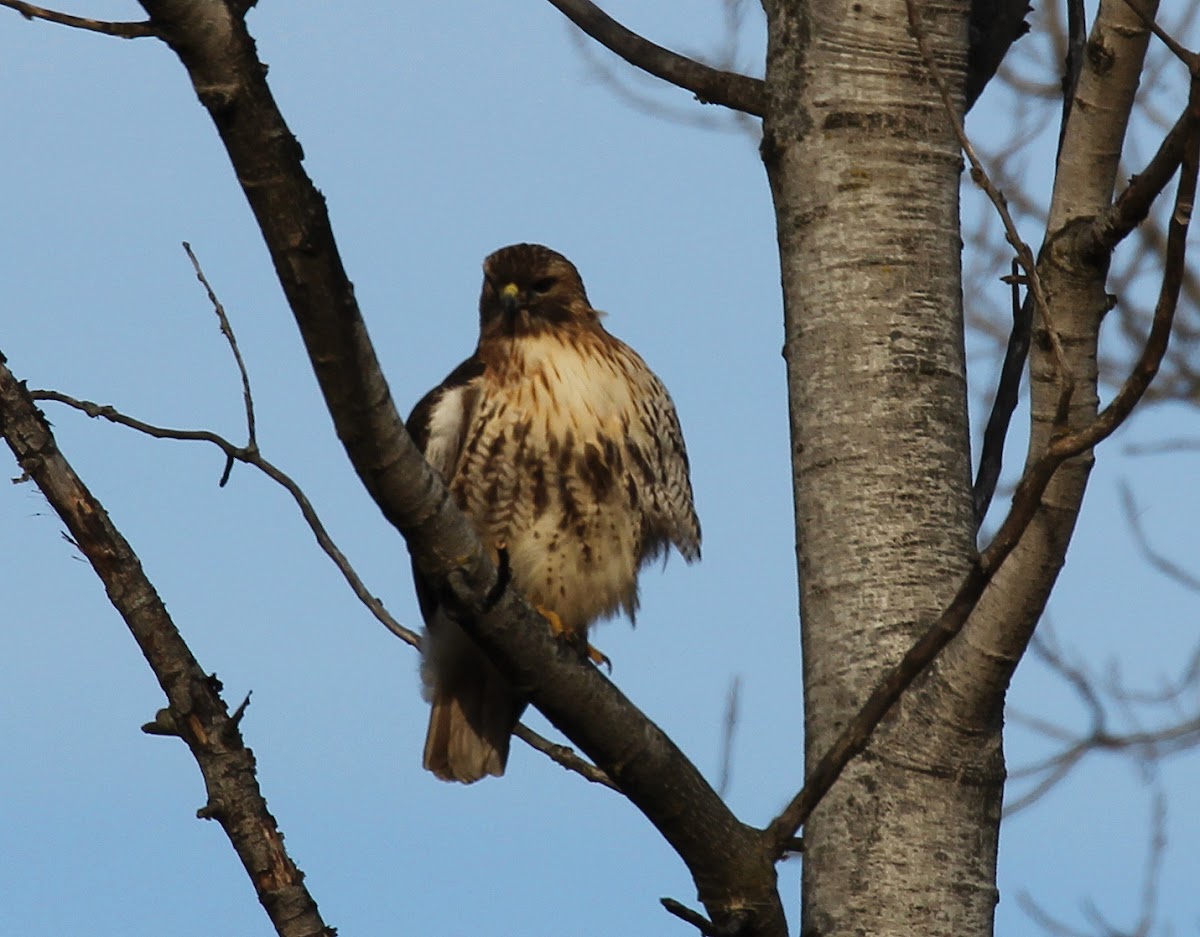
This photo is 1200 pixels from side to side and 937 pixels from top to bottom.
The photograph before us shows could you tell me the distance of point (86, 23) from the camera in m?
1.94

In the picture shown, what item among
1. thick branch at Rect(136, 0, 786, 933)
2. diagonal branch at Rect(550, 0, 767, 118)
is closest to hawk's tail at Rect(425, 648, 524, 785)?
diagonal branch at Rect(550, 0, 767, 118)

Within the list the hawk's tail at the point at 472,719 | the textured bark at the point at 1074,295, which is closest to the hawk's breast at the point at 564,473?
the hawk's tail at the point at 472,719

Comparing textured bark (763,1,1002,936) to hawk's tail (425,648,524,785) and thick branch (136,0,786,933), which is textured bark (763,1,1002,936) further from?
hawk's tail (425,648,524,785)

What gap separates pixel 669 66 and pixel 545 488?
103 cm

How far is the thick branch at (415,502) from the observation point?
6.16 ft

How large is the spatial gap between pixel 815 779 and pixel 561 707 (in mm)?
397

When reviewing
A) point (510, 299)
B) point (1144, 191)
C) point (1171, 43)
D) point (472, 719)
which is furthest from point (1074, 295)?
point (510, 299)

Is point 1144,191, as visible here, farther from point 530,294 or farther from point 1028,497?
point 530,294

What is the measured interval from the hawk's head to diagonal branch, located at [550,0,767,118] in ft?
3.08

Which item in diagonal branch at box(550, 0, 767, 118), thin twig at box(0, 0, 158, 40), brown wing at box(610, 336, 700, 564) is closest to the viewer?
thin twig at box(0, 0, 158, 40)

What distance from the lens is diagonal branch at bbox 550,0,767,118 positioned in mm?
3488

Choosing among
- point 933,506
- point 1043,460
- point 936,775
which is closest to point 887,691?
point 1043,460

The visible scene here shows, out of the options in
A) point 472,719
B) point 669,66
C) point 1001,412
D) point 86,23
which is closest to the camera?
point 86,23

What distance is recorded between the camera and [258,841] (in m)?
2.66
